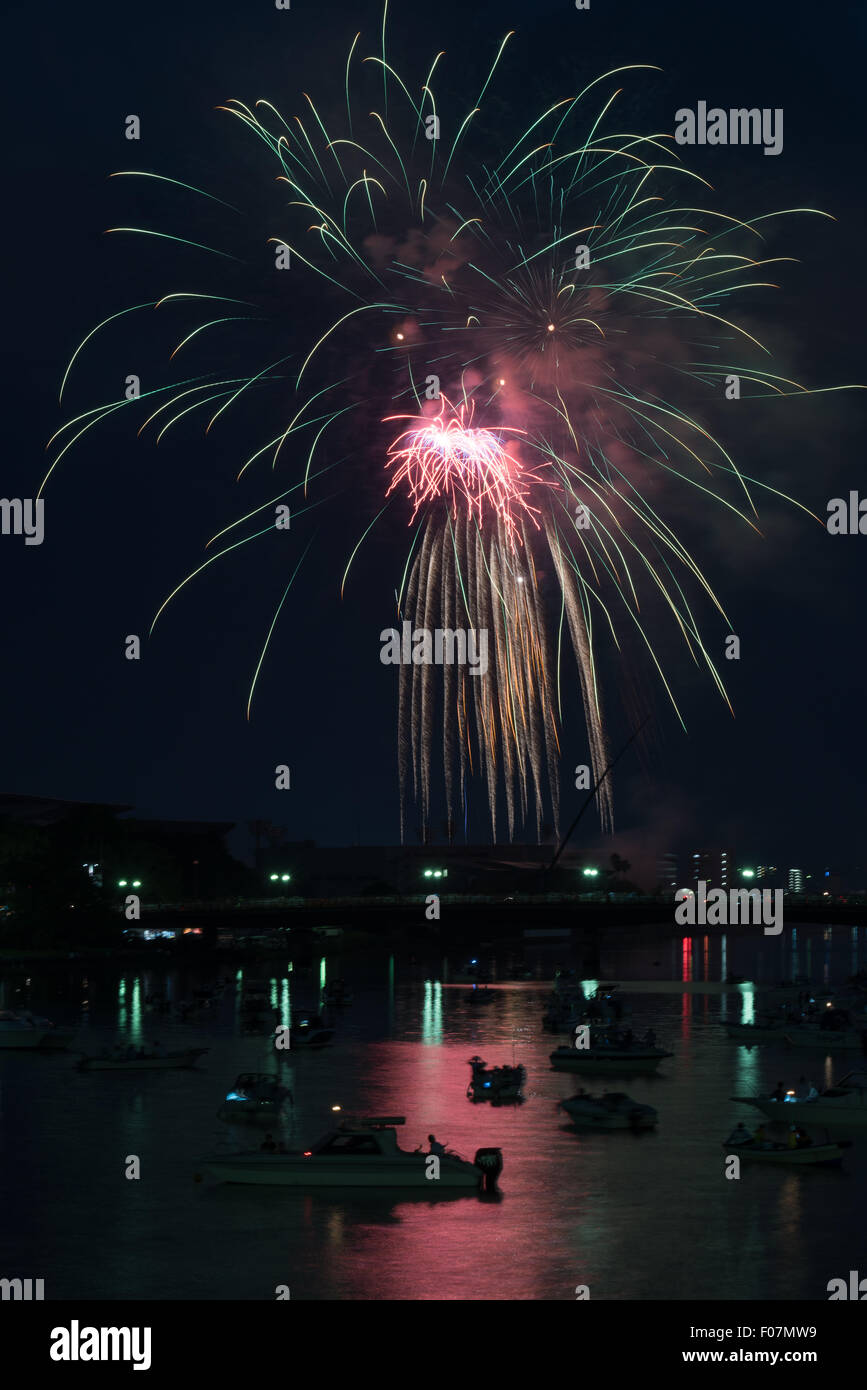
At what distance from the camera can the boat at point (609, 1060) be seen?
86938 mm

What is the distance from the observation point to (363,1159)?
171ft

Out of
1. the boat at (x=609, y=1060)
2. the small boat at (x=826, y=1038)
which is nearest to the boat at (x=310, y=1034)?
the boat at (x=609, y=1060)

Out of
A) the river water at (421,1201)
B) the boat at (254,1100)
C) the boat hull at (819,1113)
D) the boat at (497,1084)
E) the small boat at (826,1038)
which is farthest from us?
the small boat at (826,1038)

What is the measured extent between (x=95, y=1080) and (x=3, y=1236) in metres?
36.0

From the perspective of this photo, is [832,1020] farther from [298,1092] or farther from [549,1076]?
[298,1092]

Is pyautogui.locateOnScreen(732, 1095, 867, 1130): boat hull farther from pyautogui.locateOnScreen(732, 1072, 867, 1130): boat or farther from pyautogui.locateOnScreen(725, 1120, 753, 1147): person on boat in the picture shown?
pyautogui.locateOnScreen(725, 1120, 753, 1147): person on boat

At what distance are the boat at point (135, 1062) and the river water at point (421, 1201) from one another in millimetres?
799

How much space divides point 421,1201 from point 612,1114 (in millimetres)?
18804

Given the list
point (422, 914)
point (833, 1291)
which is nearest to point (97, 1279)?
point (833, 1291)

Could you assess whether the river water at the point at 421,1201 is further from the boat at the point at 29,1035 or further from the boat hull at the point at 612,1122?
the boat at the point at 29,1035

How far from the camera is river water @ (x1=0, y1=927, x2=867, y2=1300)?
140ft

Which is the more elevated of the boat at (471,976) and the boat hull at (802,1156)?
the boat hull at (802,1156)

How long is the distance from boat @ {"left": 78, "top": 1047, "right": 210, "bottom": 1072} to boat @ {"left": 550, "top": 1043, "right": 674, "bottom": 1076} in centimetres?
2323
